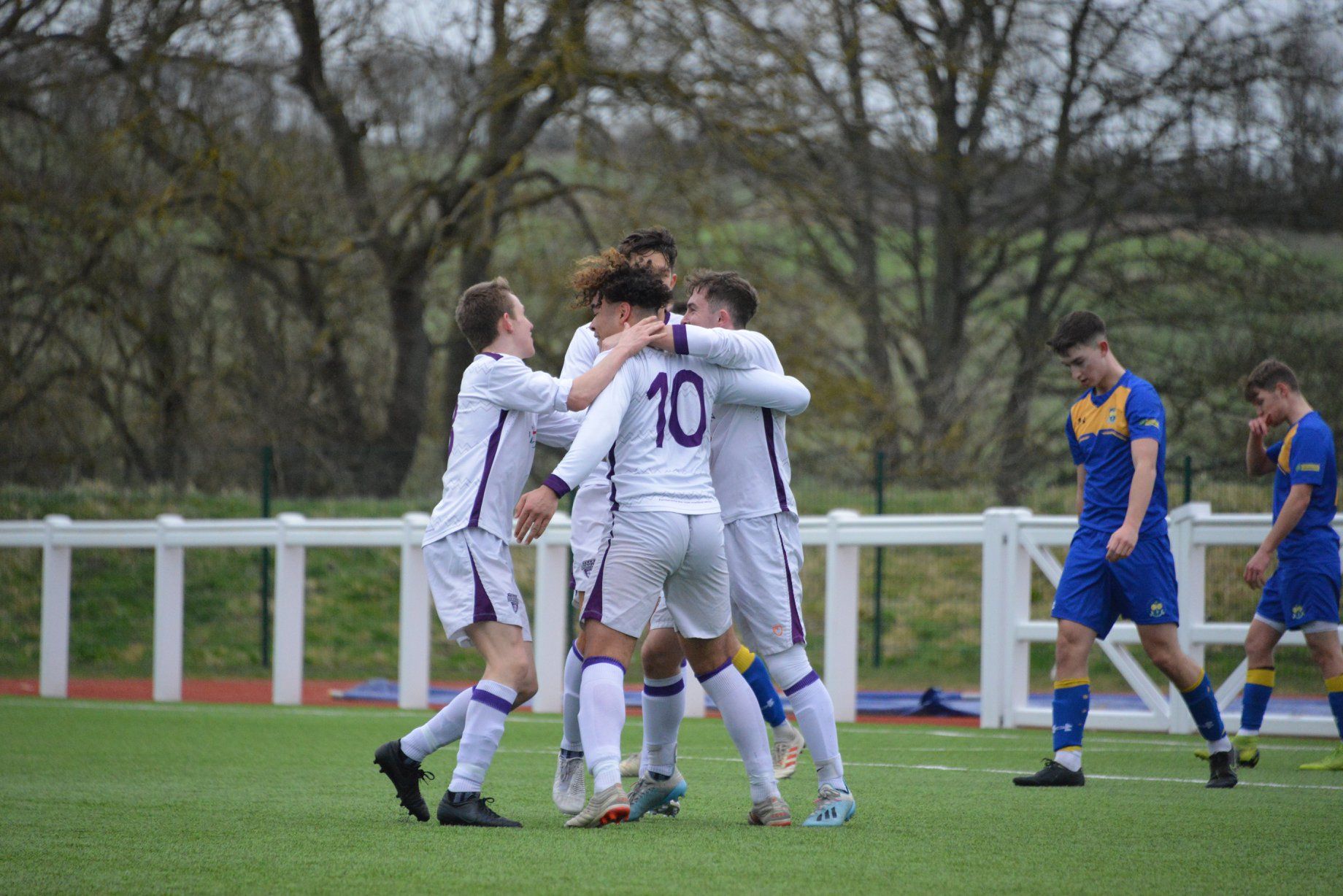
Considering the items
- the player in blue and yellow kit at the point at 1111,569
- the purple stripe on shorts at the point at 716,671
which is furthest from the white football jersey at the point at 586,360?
the player in blue and yellow kit at the point at 1111,569

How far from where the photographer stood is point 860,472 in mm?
16594

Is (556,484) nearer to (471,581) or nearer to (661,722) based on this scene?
(471,581)

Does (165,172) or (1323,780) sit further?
(165,172)

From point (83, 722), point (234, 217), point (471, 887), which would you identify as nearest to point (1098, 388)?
point (471, 887)

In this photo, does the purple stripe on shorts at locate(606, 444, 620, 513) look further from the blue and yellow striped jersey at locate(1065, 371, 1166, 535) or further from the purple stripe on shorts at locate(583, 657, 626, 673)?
the blue and yellow striped jersey at locate(1065, 371, 1166, 535)

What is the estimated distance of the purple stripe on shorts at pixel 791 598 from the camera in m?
5.12

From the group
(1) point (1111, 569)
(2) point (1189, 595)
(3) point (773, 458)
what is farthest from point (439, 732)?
(2) point (1189, 595)

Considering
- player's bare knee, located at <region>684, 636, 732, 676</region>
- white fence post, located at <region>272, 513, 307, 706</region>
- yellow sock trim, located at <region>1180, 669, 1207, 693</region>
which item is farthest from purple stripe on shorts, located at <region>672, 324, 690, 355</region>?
white fence post, located at <region>272, 513, 307, 706</region>

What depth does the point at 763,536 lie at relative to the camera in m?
5.22

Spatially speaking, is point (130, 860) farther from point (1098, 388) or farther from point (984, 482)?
point (984, 482)

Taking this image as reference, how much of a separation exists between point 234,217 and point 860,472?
8213 mm

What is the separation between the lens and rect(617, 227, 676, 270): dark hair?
5660 mm

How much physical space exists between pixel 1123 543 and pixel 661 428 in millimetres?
2395

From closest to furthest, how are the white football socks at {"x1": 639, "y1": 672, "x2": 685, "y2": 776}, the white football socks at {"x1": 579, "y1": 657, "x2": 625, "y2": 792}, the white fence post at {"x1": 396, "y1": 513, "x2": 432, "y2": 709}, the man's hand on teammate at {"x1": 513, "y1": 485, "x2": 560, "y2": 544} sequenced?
the man's hand on teammate at {"x1": 513, "y1": 485, "x2": 560, "y2": 544} → the white football socks at {"x1": 579, "y1": 657, "x2": 625, "y2": 792} → the white football socks at {"x1": 639, "y1": 672, "x2": 685, "y2": 776} → the white fence post at {"x1": 396, "y1": 513, "x2": 432, "y2": 709}
